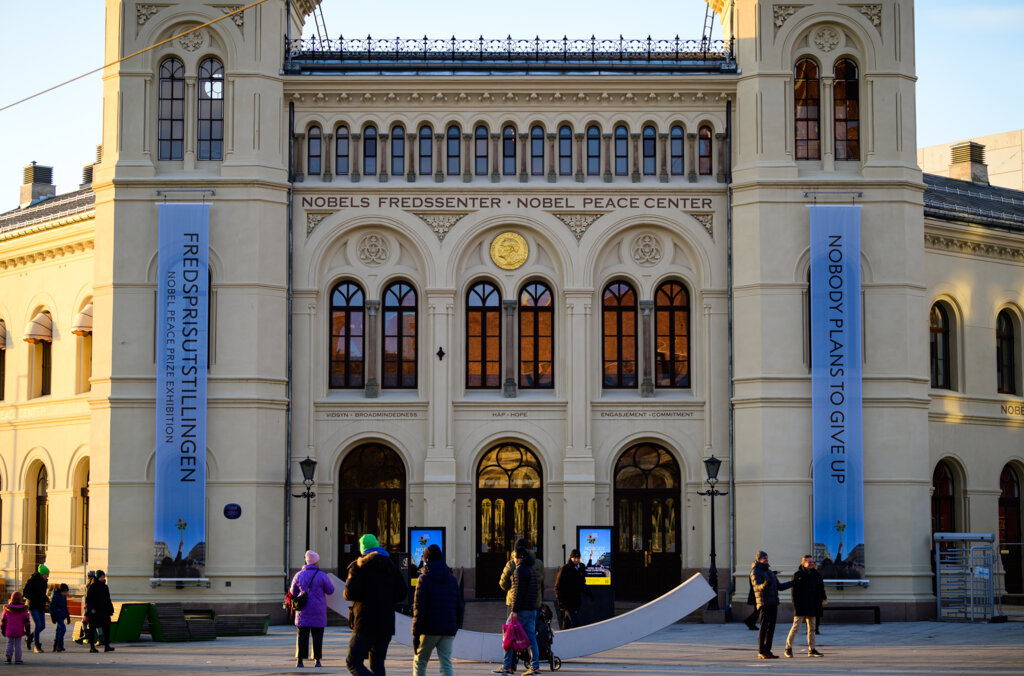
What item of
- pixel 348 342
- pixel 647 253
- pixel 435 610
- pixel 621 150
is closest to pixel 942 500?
pixel 647 253

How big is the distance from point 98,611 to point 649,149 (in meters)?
17.7

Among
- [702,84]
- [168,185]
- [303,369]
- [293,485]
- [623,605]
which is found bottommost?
[623,605]

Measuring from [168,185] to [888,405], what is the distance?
18.0 meters

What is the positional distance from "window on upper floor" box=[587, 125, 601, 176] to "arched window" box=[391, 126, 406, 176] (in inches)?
181

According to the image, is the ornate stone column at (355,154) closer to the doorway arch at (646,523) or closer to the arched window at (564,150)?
the arched window at (564,150)

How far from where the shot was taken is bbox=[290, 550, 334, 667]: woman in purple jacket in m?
23.0

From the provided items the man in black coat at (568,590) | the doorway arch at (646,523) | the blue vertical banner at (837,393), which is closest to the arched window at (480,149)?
the doorway arch at (646,523)

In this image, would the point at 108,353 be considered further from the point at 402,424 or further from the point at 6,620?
the point at 6,620

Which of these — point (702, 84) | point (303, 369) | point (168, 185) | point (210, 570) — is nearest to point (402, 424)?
point (303, 369)

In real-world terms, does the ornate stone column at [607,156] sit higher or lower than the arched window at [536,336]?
higher

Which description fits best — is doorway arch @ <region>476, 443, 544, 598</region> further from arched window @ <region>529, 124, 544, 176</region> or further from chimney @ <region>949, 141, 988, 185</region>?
chimney @ <region>949, 141, 988, 185</region>

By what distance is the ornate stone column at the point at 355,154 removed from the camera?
3684 centimetres

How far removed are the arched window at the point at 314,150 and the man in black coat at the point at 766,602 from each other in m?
16.4

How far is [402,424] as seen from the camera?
36.6 meters
